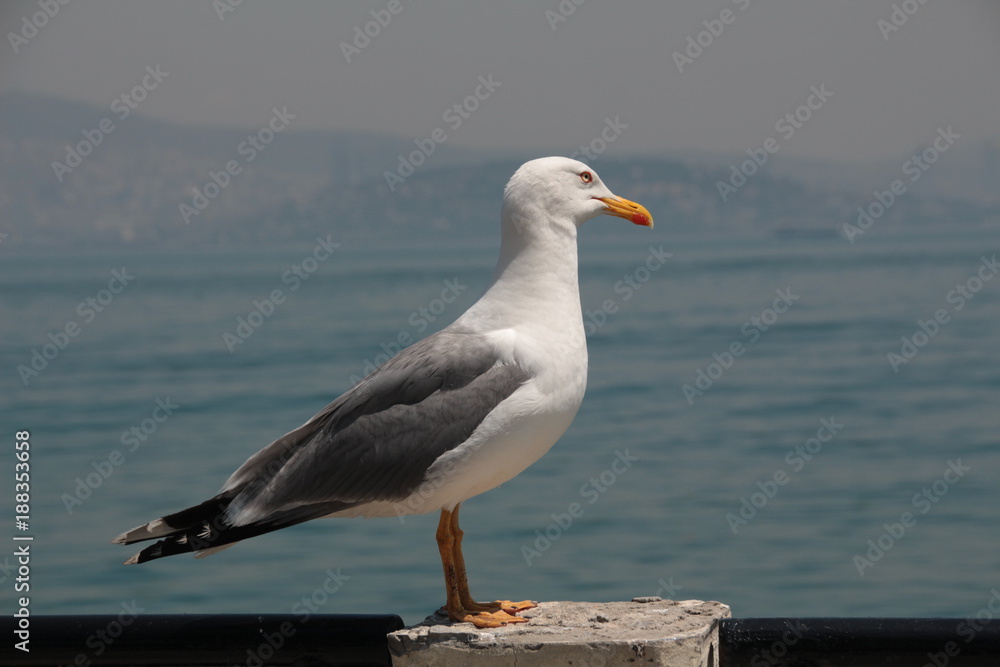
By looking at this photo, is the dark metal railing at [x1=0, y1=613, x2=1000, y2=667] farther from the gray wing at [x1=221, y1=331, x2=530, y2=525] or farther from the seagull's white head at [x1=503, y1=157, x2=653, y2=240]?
the seagull's white head at [x1=503, y1=157, x2=653, y2=240]

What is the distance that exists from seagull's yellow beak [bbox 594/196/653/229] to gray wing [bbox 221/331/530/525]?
87 cm

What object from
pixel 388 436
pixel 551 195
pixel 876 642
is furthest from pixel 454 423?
pixel 876 642

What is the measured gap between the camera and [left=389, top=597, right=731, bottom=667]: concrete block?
365 centimetres

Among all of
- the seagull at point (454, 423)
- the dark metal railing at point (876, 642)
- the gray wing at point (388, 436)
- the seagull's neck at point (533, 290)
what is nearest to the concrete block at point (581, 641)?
the dark metal railing at point (876, 642)

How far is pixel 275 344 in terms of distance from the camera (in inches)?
1350

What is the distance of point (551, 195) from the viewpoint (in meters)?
4.70

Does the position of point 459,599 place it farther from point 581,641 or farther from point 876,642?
point 876,642

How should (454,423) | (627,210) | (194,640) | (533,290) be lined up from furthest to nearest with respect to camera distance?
1. (627,210)
2. (533,290)
3. (454,423)
4. (194,640)

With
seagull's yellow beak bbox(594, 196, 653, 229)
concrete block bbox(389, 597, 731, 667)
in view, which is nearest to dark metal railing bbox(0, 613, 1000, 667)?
concrete block bbox(389, 597, 731, 667)

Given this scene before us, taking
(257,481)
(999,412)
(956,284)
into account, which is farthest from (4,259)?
(257,481)

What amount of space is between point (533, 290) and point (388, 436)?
0.81m

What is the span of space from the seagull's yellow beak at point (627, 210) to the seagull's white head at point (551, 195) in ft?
0.16

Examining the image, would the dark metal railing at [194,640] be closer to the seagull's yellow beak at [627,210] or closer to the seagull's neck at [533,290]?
the seagull's neck at [533,290]

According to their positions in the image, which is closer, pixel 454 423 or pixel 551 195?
pixel 454 423
